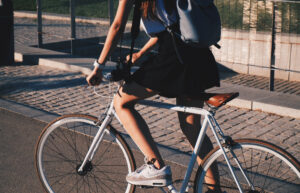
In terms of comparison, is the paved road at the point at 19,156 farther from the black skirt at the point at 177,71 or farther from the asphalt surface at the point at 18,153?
the black skirt at the point at 177,71

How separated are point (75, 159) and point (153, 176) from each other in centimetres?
87

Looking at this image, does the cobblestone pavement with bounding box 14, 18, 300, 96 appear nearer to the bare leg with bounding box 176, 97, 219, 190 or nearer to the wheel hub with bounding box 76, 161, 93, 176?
the bare leg with bounding box 176, 97, 219, 190

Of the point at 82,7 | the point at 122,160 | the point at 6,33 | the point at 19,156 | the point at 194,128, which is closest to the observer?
the point at 194,128

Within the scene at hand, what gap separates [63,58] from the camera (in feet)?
31.8

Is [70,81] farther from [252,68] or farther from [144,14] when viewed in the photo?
[144,14]

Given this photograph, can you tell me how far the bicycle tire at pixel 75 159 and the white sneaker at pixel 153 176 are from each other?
0.16 meters

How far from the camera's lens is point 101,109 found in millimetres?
6660

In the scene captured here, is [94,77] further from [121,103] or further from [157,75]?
[157,75]

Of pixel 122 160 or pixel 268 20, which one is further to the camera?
pixel 268 20

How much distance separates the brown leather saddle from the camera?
301 cm

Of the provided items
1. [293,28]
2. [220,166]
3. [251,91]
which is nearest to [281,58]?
[293,28]

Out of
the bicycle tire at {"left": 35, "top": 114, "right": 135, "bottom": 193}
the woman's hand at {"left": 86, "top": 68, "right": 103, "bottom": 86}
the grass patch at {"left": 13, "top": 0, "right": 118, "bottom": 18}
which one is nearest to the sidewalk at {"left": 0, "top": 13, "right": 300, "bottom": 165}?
the bicycle tire at {"left": 35, "top": 114, "right": 135, "bottom": 193}

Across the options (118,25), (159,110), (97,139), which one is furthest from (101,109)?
(118,25)

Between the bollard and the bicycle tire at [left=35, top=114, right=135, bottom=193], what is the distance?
5.89m
